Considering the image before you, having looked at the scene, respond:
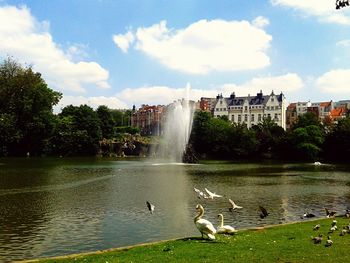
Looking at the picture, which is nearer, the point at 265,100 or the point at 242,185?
the point at 242,185

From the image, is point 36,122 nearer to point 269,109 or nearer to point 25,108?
point 25,108

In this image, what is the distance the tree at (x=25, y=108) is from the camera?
10838 centimetres

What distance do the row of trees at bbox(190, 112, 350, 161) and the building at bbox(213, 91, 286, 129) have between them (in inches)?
1314

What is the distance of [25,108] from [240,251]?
10218 cm

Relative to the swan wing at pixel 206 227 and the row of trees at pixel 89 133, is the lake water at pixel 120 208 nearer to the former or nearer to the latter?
the swan wing at pixel 206 227

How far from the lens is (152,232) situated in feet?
74.2

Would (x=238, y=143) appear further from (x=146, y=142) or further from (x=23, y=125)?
(x=23, y=125)

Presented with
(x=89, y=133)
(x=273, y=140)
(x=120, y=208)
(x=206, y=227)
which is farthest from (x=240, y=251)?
(x=89, y=133)

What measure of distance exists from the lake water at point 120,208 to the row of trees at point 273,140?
66076 mm

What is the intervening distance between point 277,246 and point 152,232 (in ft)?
26.3

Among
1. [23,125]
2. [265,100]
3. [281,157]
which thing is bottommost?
[281,157]

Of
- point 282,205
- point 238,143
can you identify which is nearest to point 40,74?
point 238,143

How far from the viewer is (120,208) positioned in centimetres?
3009

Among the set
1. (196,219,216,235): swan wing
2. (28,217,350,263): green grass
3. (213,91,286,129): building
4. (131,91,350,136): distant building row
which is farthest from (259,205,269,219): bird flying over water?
(131,91,350,136): distant building row
